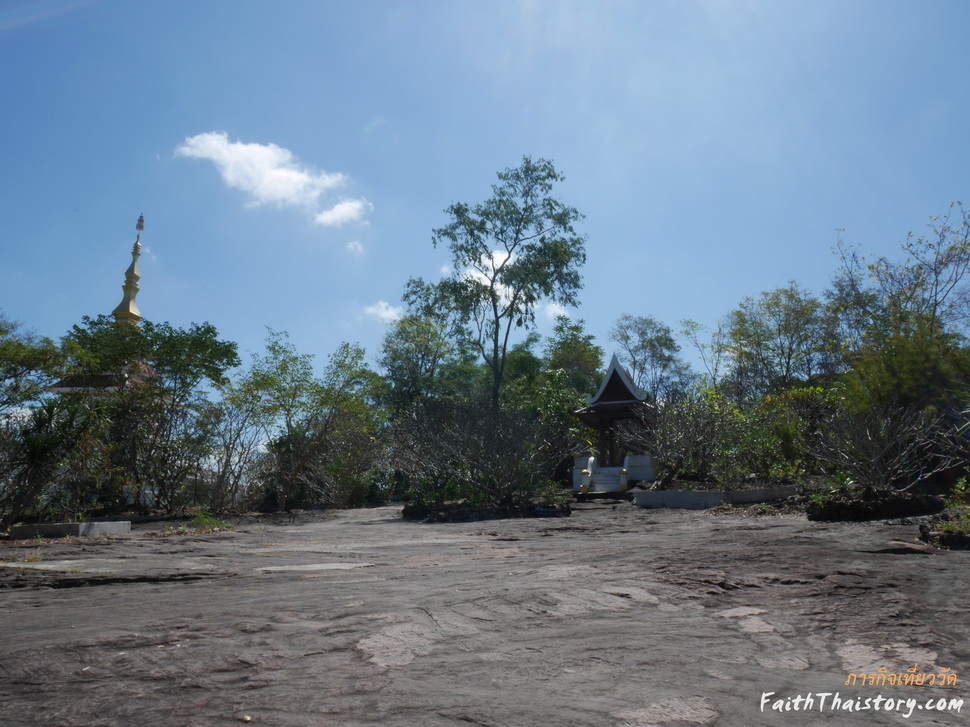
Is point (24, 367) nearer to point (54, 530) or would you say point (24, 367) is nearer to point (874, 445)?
point (54, 530)

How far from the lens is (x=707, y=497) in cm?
1549

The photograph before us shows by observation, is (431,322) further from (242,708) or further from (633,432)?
(242,708)

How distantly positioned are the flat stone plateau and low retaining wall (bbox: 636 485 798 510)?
991cm

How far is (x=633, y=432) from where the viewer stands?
2281 centimetres

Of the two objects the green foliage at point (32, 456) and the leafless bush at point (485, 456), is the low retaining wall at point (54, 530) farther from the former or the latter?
the leafless bush at point (485, 456)

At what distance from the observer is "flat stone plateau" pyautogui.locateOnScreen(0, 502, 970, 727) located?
2229mm

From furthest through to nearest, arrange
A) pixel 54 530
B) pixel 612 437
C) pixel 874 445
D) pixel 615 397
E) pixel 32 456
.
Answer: pixel 612 437 → pixel 615 397 → pixel 874 445 → pixel 54 530 → pixel 32 456

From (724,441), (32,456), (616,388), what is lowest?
(32,456)

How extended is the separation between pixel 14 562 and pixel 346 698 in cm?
556

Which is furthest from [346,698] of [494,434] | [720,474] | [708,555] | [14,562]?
[720,474]
